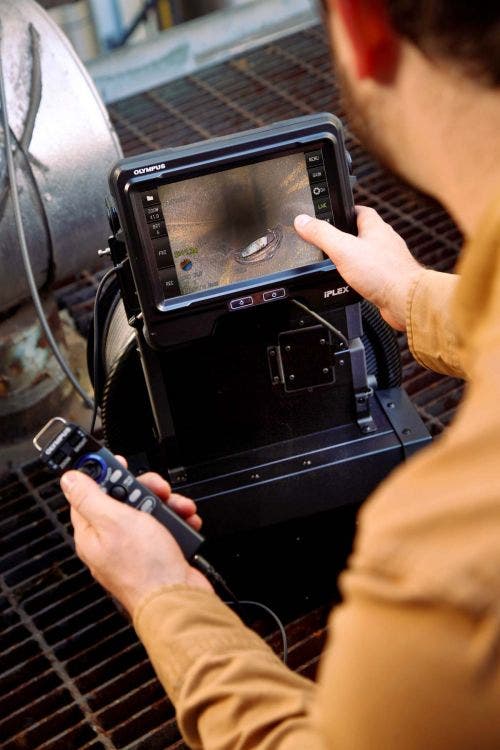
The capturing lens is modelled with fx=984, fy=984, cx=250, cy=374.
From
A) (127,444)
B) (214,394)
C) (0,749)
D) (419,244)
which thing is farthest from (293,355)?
(419,244)

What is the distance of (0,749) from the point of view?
4.73 ft

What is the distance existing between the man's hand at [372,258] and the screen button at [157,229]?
0.17 metres

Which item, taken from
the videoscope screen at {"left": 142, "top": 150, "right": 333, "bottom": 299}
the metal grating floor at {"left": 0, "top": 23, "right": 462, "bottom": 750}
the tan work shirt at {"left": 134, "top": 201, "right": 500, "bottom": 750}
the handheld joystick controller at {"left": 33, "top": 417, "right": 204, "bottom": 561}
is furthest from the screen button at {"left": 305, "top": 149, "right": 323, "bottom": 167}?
the tan work shirt at {"left": 134, "top": 201, "right": 500, "bottom": 750}

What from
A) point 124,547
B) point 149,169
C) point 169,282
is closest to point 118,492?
point 124,547

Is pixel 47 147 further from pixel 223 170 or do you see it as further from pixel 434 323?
pixel 434 323

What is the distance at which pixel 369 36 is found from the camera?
63 centimetres

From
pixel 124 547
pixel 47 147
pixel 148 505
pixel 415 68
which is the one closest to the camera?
pixel 415 68

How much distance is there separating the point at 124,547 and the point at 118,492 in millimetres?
170

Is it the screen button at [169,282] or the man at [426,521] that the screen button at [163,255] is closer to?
the screen button at [169,282]

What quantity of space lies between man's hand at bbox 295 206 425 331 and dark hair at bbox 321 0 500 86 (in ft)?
2.15

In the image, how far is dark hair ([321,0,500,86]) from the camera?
56 cm

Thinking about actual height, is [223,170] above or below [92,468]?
above

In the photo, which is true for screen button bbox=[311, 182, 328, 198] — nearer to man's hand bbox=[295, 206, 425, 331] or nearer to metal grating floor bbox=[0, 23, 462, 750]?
man's hand bbox=[295, 206, 425, 331]

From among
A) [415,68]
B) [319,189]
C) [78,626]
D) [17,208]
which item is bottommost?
[78,626]
